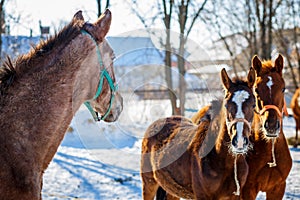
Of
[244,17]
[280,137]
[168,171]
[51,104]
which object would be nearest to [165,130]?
[168,171]

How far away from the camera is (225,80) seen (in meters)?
3.61

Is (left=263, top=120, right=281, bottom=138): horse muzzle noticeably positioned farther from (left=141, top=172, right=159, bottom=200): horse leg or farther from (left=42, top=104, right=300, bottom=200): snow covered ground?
(left=42, top=104, right=300, bottom=200): snow covered ground

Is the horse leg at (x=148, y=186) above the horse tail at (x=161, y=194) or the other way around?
above

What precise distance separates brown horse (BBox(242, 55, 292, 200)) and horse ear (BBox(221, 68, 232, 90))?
1.74 ft

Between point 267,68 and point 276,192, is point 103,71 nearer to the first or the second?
point 267,68

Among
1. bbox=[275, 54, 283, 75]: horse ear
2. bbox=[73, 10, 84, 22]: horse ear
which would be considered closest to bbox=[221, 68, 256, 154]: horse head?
bbox=[275, 54, 283, 75]: horse ear

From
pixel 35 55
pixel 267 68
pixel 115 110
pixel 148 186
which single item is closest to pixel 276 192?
pixel 267 68

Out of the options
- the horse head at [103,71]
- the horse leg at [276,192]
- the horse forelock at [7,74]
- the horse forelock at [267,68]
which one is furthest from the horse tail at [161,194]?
the horse forelock at [7,74]

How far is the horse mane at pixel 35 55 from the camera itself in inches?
80.6

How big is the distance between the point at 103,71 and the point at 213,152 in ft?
5.62

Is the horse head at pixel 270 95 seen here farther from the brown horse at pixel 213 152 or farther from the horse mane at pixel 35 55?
the horse mane at pixel 35 55

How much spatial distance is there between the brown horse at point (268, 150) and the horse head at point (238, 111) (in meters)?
0.41

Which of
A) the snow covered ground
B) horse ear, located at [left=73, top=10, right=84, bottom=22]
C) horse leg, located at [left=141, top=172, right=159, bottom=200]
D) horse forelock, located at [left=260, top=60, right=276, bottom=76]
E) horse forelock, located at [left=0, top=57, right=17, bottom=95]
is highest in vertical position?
horse ear, located at [left=73, top=10, right=84, bottom=22]

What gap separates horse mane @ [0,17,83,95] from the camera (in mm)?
2047
